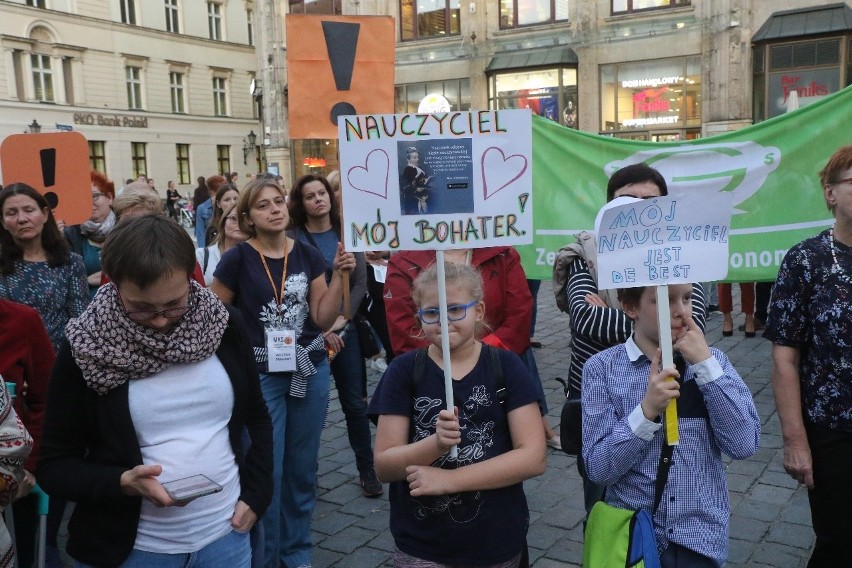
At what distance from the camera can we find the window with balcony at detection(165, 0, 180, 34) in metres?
44.1

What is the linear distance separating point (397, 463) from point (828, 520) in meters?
1.71

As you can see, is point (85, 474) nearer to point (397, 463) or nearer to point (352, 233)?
point (397, 463)

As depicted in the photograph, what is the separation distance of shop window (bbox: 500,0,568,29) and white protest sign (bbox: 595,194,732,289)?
78.1 ft

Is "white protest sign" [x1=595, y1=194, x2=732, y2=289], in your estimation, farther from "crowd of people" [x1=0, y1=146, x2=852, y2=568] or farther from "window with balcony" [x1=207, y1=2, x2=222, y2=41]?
"window with balcony" [x1=207, y1=2, x2=222, y2=41]

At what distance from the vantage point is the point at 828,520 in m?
2.87

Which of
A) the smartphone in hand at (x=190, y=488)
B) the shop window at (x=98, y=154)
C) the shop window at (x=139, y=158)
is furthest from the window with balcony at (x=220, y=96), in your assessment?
the smartphone in hand at (x=190, y=488)

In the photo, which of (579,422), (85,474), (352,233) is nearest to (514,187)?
(352,233)

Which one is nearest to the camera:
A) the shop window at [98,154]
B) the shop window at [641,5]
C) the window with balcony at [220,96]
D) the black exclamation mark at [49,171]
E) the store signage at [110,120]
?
the black exclamation mark at [49,171]

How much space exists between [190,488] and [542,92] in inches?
949

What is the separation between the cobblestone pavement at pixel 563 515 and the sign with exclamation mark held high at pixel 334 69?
7.59ft

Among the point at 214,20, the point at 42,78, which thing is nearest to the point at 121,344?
the point at 42,78

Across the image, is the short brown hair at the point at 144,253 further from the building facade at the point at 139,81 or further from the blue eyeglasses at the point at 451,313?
the building facade at the point at 139,81

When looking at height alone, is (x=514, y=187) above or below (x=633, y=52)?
below

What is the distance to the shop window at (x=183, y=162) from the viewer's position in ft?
145
